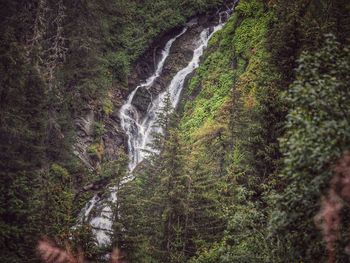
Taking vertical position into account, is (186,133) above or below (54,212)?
above

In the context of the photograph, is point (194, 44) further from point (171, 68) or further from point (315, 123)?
point (315, 123)

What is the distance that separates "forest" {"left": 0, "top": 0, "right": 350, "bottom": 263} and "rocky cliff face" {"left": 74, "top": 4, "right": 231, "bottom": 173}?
0.15 meters

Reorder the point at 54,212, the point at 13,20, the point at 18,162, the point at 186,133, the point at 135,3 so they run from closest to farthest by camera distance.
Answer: the point at 54,212
the point at 18,162
the point at 13,20
the point at 186,133
the point at 135,3

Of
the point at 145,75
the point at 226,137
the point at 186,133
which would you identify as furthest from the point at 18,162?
the point at 145,75

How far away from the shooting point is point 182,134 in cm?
2828

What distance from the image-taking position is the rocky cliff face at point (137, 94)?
1123 inches

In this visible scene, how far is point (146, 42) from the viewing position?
3822cm

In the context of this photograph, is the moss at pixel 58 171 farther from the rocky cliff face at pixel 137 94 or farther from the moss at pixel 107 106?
the moss at pixel 107 106

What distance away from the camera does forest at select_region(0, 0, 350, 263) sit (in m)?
6.41

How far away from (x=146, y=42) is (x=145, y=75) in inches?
159

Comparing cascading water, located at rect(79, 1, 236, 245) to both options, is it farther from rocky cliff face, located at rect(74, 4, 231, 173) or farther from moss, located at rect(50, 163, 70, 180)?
moss, located at rect(50, 163, 70, 180)

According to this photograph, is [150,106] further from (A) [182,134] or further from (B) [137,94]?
(A) [182,134]

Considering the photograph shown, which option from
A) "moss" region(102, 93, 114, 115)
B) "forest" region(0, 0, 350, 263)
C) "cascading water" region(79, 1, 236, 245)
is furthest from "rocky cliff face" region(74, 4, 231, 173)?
"cascading water" region(79, 1, 236, 245)

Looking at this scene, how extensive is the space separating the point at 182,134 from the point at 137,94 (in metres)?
8.55
